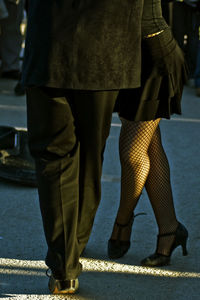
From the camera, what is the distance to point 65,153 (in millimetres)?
2457

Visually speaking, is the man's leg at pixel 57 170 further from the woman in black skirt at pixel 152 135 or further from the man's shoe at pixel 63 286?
the woman in black skirt at pixel 152 135

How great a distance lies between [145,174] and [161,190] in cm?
11

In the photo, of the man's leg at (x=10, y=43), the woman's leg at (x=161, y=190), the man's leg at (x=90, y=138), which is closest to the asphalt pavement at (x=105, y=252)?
the woman's leg at (x=161, y=190)

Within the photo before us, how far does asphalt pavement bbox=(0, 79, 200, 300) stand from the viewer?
2727mm

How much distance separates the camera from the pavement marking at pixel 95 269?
287 cm

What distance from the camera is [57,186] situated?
2.48 meters

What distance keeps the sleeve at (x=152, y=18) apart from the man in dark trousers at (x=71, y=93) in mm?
99

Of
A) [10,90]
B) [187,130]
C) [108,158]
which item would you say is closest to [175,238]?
[108,158]

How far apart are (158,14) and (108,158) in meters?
2.24

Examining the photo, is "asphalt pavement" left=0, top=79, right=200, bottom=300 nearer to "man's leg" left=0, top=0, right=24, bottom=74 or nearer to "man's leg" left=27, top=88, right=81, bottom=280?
"man's leg" left=27, top=88, right=81, bottom=280

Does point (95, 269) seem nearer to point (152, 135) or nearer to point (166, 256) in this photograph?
point (166, 256)

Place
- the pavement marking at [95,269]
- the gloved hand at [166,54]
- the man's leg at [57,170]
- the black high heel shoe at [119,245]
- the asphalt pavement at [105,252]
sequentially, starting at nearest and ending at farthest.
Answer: the man's leg at [57,170], the gloved hand at [166,54], the asphalt pavement at [105,252], the pavement marking at [95,269], the black high heel shoe at [119,245]

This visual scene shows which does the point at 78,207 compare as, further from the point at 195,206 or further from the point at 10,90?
the point at 10,90

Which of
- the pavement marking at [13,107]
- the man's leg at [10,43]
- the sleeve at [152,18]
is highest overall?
the sleeve at [152,18]
